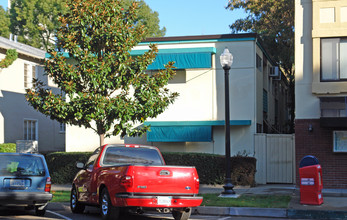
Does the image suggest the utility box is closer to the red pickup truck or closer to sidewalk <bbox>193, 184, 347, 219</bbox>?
sidewalk <bbox>193, 184, 347, 219</bbox>

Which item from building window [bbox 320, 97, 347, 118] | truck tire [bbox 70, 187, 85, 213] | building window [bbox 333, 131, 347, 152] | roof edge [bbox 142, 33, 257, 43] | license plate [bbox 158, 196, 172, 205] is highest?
roof edge [bbox 142, 33, 257, 43]

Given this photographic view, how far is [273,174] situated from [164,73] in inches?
276

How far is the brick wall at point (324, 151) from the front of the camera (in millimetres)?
17972

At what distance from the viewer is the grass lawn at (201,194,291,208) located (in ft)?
45.2

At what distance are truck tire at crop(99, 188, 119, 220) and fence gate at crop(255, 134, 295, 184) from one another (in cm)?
Result: 1152

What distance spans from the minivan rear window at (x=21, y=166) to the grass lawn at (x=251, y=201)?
444cm

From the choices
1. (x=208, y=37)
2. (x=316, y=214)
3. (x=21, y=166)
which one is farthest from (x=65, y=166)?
(x=316, y=214)

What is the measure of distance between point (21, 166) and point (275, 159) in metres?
12.4

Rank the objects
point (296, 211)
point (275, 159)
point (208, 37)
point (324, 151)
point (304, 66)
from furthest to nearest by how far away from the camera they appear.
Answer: point (208, 37) → point (275, 159) → point (304, 66) → point (324, 151) → point (296, 211)

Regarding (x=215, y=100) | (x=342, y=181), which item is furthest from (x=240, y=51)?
(x=342, y=181)

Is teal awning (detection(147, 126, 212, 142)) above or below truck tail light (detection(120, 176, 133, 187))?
above

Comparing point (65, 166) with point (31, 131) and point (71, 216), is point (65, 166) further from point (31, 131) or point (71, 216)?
point (31, 131)

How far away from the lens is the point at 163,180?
1081cm

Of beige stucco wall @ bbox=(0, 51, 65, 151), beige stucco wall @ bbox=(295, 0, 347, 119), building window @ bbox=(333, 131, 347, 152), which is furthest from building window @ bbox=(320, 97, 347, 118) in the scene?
beige stucco wall @ bbox=(0, 51, 65, 151)
